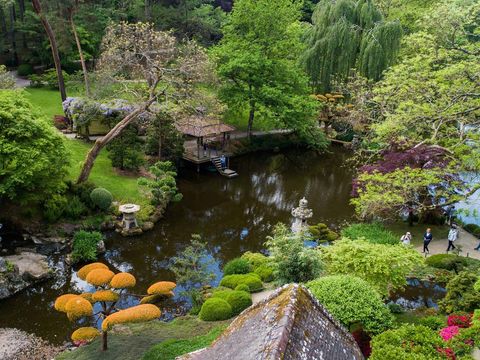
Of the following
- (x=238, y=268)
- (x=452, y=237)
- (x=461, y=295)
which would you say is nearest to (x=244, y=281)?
(x=238, y=268)

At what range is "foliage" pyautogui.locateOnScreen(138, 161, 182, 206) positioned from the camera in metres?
21.0

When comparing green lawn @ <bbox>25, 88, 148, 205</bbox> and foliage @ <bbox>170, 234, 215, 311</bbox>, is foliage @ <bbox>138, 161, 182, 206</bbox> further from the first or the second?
foliage @ <bbox>170, 234, 215, 311</bbox>

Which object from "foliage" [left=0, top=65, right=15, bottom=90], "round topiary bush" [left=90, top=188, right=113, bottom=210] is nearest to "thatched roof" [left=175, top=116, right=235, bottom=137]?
"round topiary bush" [left=90, top=188, right=113, bottom=210]

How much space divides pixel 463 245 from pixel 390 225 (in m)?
3.19

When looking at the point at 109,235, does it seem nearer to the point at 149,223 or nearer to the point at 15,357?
the point at 149,223

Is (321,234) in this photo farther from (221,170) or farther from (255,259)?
(221,170)

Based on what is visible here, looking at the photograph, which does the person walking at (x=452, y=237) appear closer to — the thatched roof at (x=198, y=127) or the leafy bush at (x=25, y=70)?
the thatched roof at (x=198, y=127)

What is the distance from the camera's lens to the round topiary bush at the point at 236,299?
13875 mm

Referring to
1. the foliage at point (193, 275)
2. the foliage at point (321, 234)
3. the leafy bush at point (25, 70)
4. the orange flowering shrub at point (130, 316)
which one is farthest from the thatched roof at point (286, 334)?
the leafy bush at point (25, 70)

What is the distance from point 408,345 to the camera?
322 inches

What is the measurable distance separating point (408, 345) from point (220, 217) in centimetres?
1518

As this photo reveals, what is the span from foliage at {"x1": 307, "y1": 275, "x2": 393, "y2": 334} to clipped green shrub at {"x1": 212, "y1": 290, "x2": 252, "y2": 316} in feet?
11.0

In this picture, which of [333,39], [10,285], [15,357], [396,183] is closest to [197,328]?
[15,357]

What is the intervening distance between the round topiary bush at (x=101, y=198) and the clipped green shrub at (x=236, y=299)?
798 centimetres
